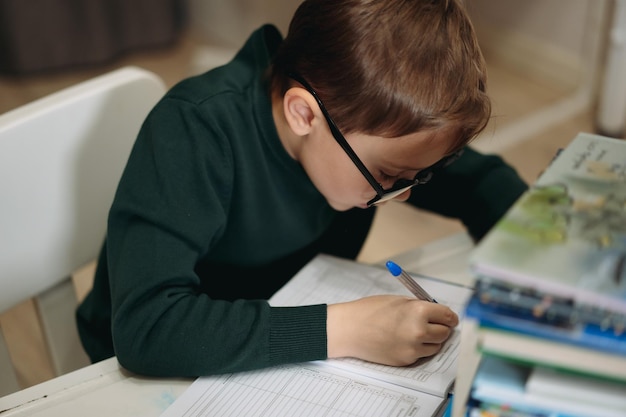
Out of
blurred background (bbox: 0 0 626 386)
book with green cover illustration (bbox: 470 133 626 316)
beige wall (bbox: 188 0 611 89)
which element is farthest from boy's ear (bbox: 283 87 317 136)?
beige wall (bbox: 188 0 611 89)

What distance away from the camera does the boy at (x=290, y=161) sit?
0.74 metres

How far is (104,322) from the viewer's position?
39.2 inches

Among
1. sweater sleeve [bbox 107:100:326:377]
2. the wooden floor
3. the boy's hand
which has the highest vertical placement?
sweater sleeve [bbox 107:100:326:377]

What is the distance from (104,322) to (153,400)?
0.30 meters

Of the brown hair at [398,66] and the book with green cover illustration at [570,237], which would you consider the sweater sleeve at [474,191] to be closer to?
the brown hair at [398,66]

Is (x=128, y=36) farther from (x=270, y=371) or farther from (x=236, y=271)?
(x=270, y=371)

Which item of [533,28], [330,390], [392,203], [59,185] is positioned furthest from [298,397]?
[533,28]

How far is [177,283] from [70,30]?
2.20 metres

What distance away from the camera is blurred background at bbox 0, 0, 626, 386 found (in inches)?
86.2

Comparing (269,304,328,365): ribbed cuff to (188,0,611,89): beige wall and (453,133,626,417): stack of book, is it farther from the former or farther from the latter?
(188,0,611,89): beige wall

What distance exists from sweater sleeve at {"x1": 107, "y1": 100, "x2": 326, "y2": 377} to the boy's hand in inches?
0.7

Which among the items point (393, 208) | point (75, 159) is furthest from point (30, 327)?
point (393, 208)

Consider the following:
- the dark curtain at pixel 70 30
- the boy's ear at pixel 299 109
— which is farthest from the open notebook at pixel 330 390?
the dark curtain at pixel 70 30

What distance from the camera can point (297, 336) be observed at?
2.42 ft
